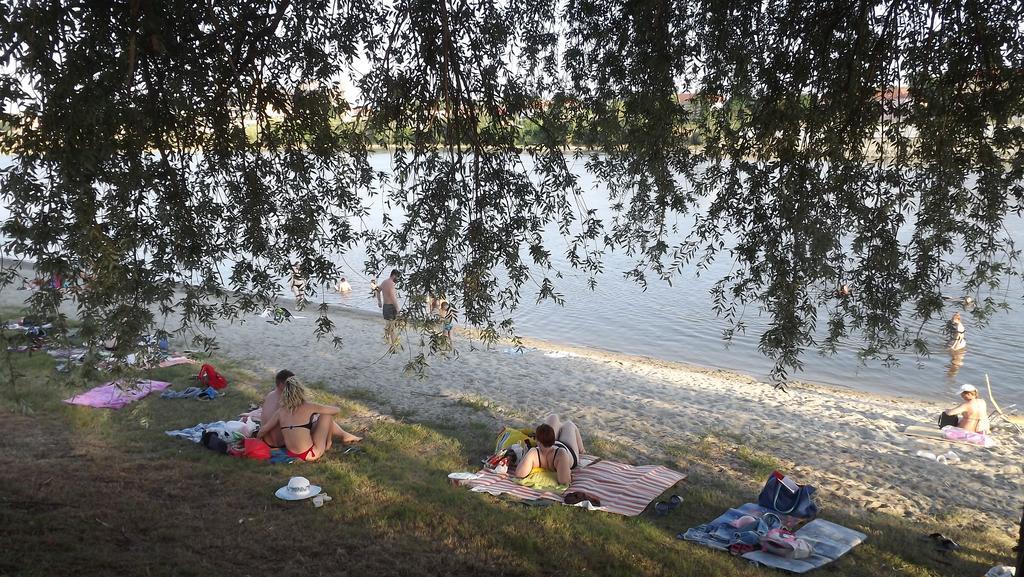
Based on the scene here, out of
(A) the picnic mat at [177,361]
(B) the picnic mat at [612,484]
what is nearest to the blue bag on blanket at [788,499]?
(B) the picnic mat at [612,484]

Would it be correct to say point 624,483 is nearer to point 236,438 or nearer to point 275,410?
point 275,410

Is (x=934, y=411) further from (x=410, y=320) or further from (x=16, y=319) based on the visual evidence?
(x=16, y=319)

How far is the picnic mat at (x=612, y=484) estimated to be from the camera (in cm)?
782

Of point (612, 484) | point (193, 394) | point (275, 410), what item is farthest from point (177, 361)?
point (612, 484)

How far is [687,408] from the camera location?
42.7 feet

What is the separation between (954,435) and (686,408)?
4138mm

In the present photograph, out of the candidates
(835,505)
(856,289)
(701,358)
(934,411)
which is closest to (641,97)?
(856,289)

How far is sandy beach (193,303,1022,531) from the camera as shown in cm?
966

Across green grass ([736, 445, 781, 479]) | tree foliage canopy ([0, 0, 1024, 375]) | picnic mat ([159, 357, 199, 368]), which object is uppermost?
tree foliage canopy ([0, 0, 1024, 375])

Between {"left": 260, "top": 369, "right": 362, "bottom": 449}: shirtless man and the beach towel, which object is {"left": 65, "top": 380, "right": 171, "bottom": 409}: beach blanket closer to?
{"left": 260, "top": 369, "right": 362, "bottom": 449}: shirtless man

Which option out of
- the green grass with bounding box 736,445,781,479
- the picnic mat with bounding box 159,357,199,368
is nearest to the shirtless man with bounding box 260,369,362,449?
the picnic mat with bounding box 159,357,199,368

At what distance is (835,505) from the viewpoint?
8.62 metres

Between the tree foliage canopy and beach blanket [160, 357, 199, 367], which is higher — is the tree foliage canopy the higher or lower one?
the higher one

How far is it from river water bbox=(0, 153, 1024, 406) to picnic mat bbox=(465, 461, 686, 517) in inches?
157
